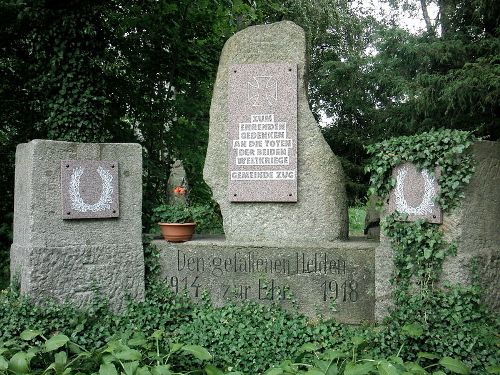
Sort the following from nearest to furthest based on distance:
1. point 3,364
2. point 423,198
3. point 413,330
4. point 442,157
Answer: point 3,364 < point 413,330 < point 442,157 < point 423,198

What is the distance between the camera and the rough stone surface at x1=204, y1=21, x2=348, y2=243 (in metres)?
4.87

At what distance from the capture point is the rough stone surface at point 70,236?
4.48 meters

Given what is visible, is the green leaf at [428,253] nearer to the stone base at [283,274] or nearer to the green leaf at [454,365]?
the stone base at [283,274]

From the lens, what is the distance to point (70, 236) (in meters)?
4.61

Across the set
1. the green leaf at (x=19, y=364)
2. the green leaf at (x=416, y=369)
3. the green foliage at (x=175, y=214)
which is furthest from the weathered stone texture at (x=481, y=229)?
the green leaf at (x=19, y=364)

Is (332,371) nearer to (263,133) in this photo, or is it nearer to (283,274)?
(283,274)

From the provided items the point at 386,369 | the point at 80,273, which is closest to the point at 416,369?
the point at 386,369

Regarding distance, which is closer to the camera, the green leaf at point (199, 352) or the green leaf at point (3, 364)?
the green leaf at point (3, 364)

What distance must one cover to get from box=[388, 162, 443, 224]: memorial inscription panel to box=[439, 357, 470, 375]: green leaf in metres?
1.09

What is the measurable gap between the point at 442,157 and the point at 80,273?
10.6 ft

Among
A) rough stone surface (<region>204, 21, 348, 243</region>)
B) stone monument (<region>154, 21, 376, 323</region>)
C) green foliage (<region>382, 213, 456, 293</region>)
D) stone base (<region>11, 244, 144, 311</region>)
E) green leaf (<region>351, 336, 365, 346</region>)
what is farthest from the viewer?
rough stone surface (<region>204, 21, 348, 243</region>)

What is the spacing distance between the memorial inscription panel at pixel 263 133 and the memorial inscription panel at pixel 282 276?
56 centimetres

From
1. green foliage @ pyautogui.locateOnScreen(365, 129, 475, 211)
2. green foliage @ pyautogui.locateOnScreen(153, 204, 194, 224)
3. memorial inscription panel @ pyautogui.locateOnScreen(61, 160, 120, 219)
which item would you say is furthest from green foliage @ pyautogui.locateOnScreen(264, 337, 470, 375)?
memorial inscription panel @ pyautogui.locateOnScreen(61, 160, 120, 219)

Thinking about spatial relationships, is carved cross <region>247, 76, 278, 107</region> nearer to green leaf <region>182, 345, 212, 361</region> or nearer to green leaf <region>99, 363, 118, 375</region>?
green leaf <region>182, 345, 212, 361</region>
